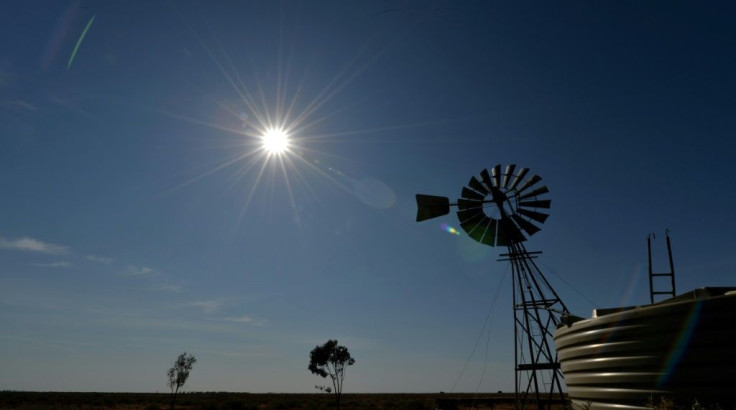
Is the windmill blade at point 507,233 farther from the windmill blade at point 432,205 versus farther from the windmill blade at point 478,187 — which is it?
the windmill blade at point 432,205

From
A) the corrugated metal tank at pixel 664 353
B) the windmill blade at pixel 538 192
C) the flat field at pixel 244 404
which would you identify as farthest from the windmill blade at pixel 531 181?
the flat field at pixel 244 404

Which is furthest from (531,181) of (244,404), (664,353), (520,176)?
(244,404)

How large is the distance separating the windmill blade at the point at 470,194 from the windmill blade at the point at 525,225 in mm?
1744

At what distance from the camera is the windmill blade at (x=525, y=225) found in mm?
18380

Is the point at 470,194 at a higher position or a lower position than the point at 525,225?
higher

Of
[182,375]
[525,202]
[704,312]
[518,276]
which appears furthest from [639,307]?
[182,375]

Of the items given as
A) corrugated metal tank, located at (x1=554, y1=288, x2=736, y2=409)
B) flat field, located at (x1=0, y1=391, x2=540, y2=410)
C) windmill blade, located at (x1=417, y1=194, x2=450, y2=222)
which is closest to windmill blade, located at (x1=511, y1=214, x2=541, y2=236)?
windmill blade, located at (x1=417, y1=194, x2=450, y2=222)

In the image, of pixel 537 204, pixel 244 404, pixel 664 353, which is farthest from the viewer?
pixel 244 404

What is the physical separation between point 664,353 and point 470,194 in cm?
1179

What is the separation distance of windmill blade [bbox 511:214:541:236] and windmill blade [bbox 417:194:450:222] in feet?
10.6

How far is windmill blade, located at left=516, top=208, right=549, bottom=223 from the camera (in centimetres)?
1831

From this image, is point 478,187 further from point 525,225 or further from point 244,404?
point 244,404

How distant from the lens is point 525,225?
60.8 feet

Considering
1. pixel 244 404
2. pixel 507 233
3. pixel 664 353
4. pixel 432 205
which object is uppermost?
pixel 432 205
